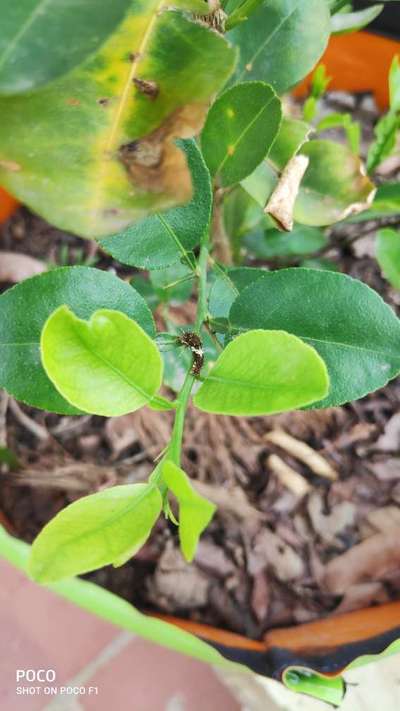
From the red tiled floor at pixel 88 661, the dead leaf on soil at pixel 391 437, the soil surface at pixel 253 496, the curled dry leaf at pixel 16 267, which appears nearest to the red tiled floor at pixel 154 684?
the red tiled floor at pixel 88 661

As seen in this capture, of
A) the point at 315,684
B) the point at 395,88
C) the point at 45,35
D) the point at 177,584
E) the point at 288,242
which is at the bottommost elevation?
the point at 177,584

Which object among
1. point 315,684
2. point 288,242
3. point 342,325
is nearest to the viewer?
point 342,325

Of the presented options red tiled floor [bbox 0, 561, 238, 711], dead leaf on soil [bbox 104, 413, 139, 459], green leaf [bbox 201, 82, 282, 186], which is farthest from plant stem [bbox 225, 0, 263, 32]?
red tiled floor [bbox 0, 561, 238, 711]

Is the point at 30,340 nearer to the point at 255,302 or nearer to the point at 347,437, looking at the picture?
the point at 255,302

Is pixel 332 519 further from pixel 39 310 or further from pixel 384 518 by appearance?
pixel 39 310

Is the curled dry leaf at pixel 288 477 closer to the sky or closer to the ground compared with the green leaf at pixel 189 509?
closer to the ground

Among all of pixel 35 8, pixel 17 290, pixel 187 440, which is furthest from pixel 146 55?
pixel 187 440

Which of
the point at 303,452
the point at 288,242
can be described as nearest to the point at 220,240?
the point at 288,242

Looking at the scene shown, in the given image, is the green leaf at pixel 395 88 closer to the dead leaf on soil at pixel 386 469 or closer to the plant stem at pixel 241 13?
the plant stem at pixel 241 13
